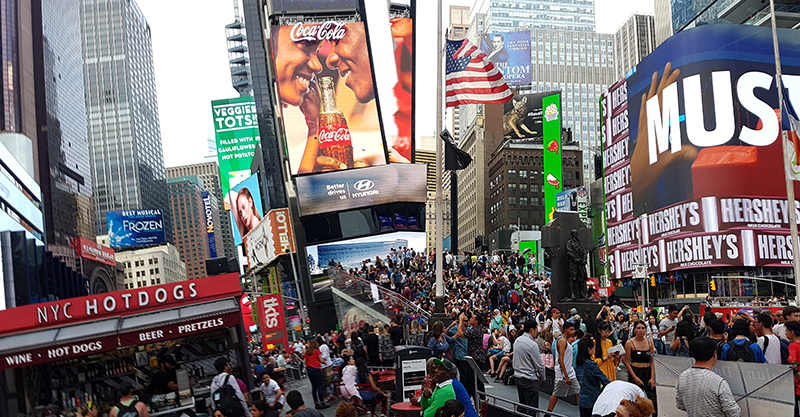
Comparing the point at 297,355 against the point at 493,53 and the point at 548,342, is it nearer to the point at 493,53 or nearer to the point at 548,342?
the point at 548,342

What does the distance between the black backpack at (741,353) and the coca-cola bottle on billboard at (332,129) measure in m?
47.5

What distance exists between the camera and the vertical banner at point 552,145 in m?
94.8

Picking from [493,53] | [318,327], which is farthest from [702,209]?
[493,53]

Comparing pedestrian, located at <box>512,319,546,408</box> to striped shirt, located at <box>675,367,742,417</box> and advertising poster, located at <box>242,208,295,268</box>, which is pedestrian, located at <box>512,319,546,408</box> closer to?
striped shirt, located at <box>675,367,742,417</box>

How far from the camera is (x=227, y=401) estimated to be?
10.6 metres

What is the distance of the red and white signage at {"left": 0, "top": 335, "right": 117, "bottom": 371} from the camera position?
15602 mm

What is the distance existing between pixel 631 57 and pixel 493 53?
88.3 metres

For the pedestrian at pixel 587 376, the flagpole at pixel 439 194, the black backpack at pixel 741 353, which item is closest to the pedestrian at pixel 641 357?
the pedestrian at pixel 587 376

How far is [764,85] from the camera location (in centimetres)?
5378

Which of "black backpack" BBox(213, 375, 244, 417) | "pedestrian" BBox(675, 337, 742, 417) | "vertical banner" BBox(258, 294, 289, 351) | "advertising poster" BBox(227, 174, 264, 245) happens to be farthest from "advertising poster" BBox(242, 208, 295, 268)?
"pedestrian" BBox(675, 337, 742, 417)

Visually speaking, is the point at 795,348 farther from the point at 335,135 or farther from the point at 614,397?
the point at 335,135

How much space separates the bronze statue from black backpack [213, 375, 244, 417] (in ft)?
45.5

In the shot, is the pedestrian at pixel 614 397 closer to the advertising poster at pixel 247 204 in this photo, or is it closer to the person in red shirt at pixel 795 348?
the person in red shirt at pixel 795 348

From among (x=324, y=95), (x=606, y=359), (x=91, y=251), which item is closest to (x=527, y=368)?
(x=606, y=359)
